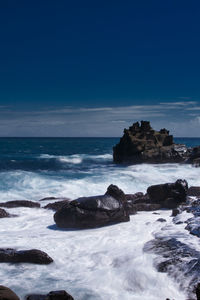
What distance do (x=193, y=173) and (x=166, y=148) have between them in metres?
12.3

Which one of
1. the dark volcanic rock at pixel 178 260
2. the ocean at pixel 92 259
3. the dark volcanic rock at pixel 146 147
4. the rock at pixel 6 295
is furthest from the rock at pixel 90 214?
the dark volcanic rock at pixel 146 147

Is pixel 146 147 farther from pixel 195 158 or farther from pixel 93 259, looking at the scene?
pixel 93 259

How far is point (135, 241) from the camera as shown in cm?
864

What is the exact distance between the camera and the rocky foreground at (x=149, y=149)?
3700 centimetres

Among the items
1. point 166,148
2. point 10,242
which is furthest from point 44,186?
point 166,148

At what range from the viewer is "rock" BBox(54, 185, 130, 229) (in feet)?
33.4

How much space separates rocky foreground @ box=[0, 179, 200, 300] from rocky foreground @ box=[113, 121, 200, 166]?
1986cm

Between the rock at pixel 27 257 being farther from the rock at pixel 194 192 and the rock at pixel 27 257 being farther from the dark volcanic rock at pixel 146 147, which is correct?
the dark volcanic rock at pixel 146 147

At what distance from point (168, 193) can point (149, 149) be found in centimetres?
2473

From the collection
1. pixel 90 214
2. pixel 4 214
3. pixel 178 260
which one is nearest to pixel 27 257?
pixel 90 214

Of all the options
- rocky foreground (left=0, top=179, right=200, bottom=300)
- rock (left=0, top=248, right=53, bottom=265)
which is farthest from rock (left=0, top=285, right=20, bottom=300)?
rock (left=0, top=248, right=53, bottom=265)

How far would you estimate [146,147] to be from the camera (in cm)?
3922

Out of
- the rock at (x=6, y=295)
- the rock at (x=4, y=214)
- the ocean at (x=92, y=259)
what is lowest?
the rock at (x=4, y=214)

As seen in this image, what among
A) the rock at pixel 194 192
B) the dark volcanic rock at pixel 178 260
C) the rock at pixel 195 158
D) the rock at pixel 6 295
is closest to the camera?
the rock at pixel 6 295
